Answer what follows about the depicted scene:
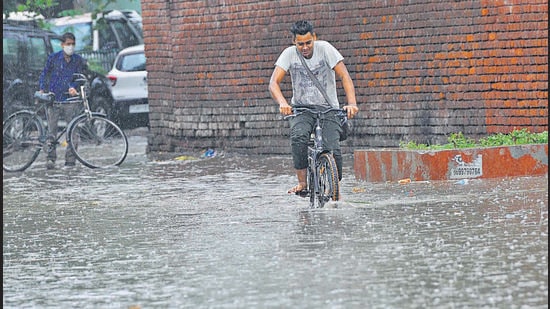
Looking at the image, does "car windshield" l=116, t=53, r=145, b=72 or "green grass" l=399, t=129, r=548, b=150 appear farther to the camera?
"car windshield" l=116, t=53, r=145, b=72

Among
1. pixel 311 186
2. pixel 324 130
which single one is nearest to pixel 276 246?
pixel 311 186

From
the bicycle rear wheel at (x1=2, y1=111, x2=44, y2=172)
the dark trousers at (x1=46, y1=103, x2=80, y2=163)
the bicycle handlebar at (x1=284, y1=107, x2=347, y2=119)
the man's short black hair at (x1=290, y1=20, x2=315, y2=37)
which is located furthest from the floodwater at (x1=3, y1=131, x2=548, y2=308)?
the dark trousers at (x1=46, y1=103, x2=80, y2=163)

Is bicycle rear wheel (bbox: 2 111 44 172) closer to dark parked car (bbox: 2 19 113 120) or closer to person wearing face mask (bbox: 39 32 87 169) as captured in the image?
person wearing face mask (bbox: 39 32 87 169)

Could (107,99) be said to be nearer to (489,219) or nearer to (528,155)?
(528,155)

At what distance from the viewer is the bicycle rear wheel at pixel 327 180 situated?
10930 mm

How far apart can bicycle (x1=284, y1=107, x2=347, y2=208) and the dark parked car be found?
494 inches

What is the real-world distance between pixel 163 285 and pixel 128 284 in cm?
22

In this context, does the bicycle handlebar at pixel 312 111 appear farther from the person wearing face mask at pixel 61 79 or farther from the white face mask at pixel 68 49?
the white face mask at pixel 68 49

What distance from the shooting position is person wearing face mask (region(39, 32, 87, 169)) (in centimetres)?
1766

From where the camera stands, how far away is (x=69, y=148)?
1745 centimetres

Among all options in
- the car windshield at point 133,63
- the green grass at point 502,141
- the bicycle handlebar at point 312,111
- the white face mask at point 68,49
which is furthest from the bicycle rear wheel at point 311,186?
the car windshield at point 133,63

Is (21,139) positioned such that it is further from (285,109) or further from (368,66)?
(285,109)

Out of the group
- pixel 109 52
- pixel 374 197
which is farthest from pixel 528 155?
pixel 109 52

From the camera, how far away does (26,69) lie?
23641 millimetres
